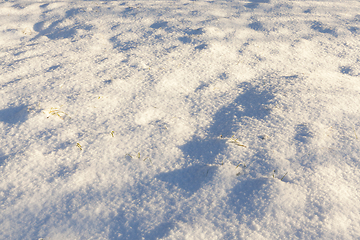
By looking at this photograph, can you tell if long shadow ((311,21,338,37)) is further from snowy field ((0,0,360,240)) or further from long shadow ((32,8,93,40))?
long shadow ((32,8,93,40))

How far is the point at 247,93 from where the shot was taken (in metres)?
1.86

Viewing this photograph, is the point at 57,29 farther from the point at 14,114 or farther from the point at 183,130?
the point at 183,130

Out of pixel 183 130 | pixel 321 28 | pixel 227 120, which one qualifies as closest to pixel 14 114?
pixel 183 130

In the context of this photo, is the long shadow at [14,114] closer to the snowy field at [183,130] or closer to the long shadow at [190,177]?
the snowy field at [183,130]

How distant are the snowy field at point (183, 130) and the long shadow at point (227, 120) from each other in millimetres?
12

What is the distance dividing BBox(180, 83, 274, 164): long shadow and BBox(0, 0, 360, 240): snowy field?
0.01m

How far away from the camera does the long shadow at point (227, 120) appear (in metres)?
1.36

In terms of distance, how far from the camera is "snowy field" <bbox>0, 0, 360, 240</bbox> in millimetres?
1027

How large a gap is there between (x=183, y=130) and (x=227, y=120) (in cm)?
32

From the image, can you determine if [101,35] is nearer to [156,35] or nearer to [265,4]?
[156,35]

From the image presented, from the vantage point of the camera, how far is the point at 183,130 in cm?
153

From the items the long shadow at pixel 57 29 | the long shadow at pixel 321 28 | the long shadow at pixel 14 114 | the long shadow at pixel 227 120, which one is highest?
the long shadow at pixel 57 29

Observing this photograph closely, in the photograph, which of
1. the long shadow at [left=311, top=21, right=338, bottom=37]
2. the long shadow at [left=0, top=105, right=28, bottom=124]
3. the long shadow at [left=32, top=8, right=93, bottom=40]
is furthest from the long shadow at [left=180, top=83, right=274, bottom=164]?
the long shadow at [left=32, top=8, right=93, bottom=40]

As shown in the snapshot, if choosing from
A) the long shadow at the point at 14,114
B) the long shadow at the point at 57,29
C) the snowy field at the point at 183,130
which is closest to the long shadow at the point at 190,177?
the snowy field at the point at 183,130
